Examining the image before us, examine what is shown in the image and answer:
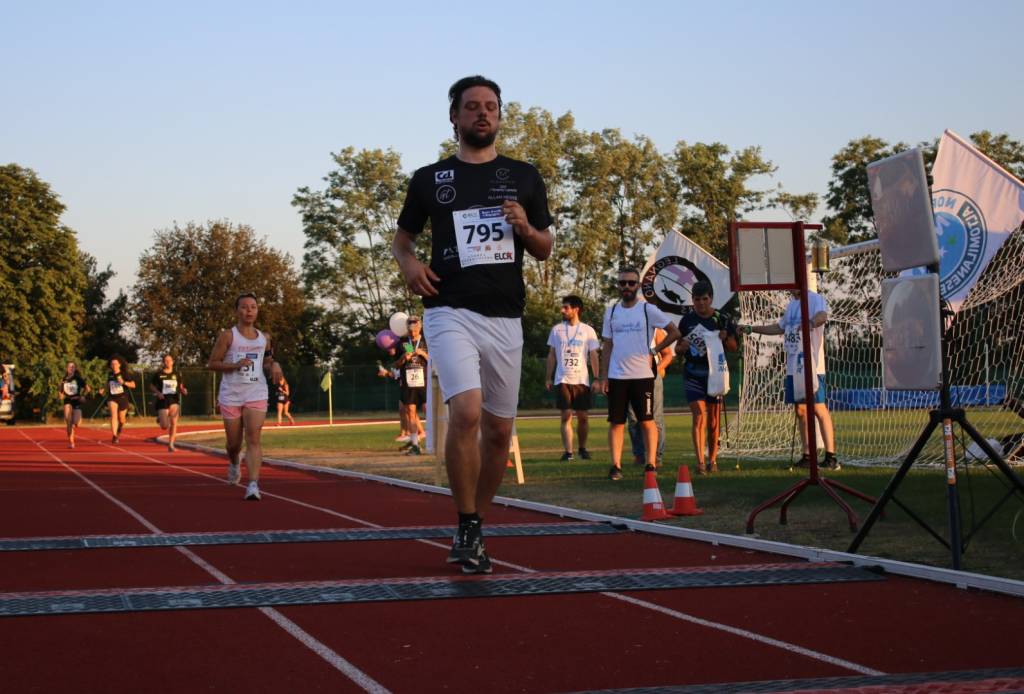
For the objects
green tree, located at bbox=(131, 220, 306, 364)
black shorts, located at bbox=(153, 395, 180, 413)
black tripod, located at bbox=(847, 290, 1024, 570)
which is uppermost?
green tree, located at bbox=(131, 220, 306, 364)

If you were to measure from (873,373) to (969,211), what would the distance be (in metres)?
4.20

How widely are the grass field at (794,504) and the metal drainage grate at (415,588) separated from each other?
2.92ft

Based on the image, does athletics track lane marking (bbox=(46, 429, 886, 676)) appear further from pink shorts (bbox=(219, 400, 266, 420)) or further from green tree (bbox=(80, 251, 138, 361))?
green tree (bbox=(80, 251, 138, 361))

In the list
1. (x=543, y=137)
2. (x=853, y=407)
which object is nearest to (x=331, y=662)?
(x=853, y=407)

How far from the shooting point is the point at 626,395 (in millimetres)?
13219

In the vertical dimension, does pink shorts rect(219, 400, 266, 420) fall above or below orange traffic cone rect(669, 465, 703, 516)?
above

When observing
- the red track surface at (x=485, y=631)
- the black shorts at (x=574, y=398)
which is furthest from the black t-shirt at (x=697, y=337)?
the red track surface at (x=485, y=631)

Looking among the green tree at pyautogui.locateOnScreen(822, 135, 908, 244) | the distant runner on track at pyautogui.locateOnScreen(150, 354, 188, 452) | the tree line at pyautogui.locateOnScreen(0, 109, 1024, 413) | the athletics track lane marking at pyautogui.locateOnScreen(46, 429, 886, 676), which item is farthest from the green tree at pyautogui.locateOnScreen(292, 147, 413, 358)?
the athletics track lane marking at pyautogui.locateOnScreen(46, 429, 886, 676)

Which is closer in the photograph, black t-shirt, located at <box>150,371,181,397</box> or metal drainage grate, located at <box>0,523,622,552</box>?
metal drainage grate, located at <box>0,523,622,552</box>

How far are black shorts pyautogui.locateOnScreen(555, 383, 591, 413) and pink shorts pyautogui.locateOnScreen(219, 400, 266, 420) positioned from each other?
5293 mm

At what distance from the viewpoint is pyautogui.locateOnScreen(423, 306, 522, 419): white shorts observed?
6555 mm

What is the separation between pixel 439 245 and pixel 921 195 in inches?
103

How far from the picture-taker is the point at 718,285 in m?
18.8

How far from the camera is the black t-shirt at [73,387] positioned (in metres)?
27.6
